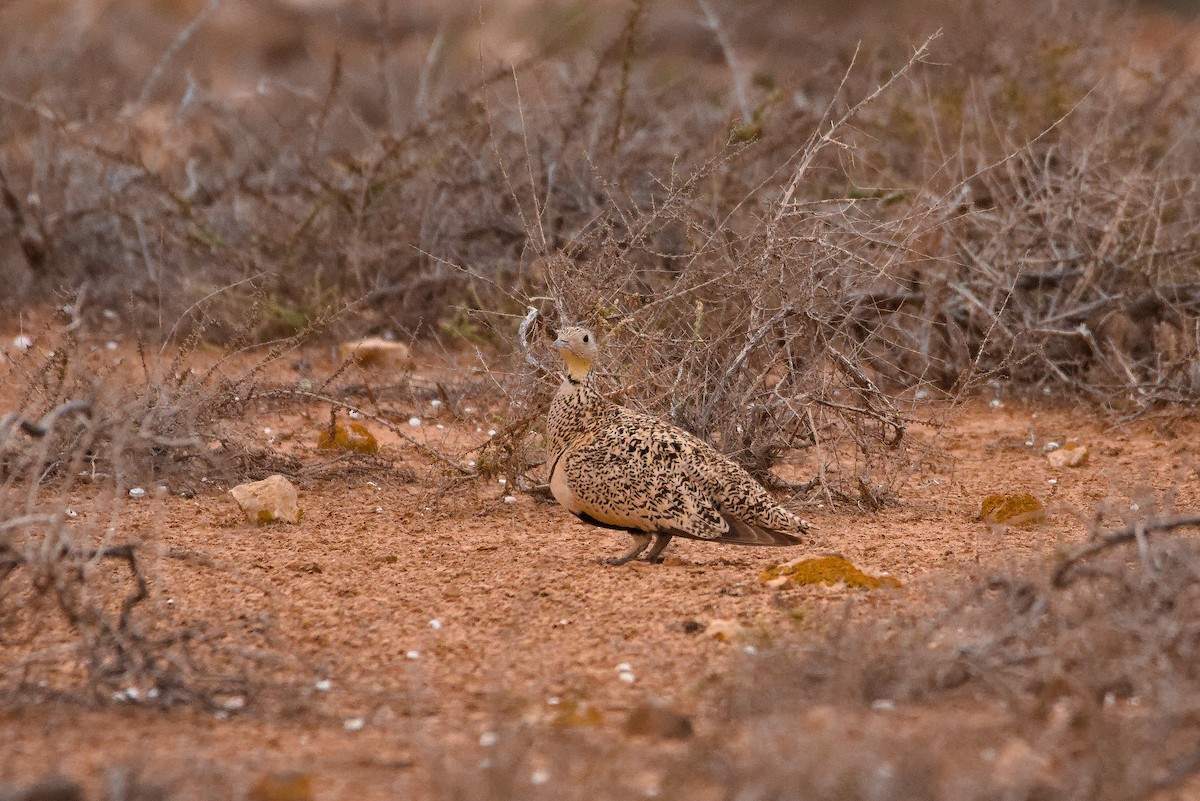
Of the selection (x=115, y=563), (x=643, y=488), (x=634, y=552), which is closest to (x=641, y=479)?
(x=643, y=488)

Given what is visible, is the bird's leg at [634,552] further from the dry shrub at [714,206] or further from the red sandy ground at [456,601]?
the dry shrub at [714,206]

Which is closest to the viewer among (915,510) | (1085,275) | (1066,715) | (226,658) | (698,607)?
(1066,715)

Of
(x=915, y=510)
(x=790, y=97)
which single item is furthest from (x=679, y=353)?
(x=790, y=97)

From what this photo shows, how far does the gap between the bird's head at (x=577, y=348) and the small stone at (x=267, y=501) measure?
1333 mm

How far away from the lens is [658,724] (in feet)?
10.8

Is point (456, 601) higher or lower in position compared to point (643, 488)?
lower

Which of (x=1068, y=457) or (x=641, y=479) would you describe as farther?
(x=1068, y=457)

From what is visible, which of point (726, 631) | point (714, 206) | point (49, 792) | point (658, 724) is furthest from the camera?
point (714, 206)

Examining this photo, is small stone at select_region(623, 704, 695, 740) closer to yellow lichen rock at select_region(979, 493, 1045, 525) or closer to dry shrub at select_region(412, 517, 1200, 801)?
dry shrub at select_region(412, 517, 1200, 801)

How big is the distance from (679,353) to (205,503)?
2118mm

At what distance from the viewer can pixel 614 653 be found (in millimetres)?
4020

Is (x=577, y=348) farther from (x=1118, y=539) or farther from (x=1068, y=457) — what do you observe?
(x=1068, y=457)

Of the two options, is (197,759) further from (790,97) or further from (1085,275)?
(790,97)

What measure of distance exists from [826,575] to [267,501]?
227 centimetres
